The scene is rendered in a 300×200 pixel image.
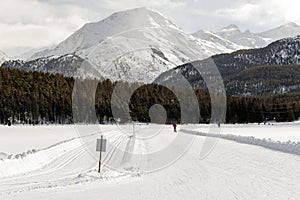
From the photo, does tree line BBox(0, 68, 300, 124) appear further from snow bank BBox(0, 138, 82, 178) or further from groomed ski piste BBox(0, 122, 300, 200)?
groomed ski piste BBox(0, 122, 300, 200)

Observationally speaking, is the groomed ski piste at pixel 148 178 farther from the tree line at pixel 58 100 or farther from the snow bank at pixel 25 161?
the tree line at pixel 58 100

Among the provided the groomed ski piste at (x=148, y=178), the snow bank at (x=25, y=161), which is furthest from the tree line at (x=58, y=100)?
the groomed ski piste at (x=148, y=178)

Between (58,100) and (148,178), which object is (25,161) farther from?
(58,100)

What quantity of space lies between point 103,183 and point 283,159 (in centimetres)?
993

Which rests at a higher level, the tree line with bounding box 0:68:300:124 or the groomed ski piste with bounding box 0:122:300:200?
the tree line with bounding box 0:68:300:124

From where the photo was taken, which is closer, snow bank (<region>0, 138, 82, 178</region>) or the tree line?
snow bank (<region>0, 138, 82, 178</region>)

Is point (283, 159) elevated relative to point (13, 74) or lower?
lower

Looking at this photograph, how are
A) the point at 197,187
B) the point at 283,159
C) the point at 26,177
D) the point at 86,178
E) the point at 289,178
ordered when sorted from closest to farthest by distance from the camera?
the point at 197,187
the point at 289,178
the point at 86,178
the point at 26,177
the point at 283,159

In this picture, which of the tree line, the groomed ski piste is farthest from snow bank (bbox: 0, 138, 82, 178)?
the tree line

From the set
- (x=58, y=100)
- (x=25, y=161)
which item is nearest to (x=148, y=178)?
(x=25, y=161)

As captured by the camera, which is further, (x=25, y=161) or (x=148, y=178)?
(x=25, y=161)

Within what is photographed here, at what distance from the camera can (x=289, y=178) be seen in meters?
14.4

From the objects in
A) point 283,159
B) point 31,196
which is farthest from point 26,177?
point 283,159

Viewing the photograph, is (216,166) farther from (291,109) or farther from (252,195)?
(291,109)
